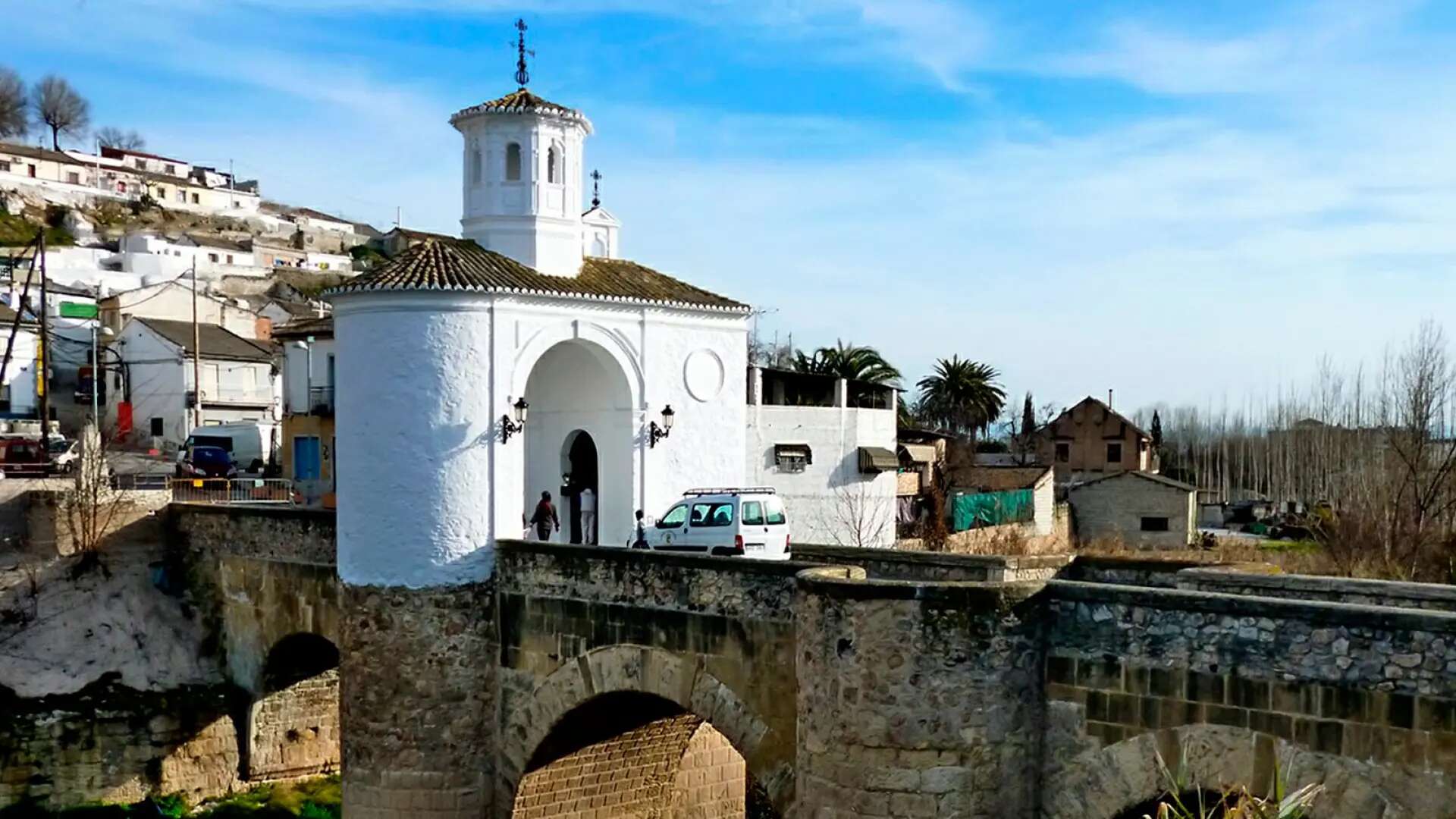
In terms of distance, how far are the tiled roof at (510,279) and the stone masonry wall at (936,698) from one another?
8234mm

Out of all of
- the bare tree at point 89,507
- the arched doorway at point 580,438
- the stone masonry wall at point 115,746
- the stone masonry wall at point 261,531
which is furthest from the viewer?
the bare tree at point 89,507

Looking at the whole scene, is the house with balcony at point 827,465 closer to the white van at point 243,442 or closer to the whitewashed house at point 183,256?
the white van at point 243,442

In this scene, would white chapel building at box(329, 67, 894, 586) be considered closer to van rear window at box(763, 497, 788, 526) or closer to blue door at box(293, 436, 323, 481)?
van rear window at box(763, 497, 788, 526)

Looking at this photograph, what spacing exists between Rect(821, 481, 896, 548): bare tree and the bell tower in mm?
15840

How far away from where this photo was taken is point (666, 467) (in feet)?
70.4

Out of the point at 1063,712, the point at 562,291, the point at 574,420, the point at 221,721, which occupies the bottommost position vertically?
the point at 221,721

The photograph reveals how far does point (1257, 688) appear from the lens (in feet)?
37.0

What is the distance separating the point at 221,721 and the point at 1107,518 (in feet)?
107

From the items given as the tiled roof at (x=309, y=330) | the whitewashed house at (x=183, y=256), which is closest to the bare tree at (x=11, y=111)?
the whitewashed house at (x=183, y=256)

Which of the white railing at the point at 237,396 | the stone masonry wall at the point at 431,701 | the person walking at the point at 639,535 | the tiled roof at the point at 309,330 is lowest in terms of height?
the stone masonry wall at the point at 431,701

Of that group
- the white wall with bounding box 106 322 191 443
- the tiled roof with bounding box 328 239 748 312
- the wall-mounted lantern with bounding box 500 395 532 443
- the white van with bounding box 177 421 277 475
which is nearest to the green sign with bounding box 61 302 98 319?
the white wall with bounding box 106 322 191 443

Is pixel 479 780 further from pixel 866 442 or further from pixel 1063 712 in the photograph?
pixel 866 442

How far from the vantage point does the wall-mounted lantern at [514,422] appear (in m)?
18.8

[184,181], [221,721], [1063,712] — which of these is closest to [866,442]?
[221,721]
